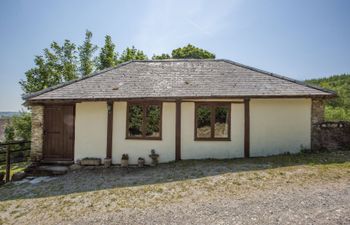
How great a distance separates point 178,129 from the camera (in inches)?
359

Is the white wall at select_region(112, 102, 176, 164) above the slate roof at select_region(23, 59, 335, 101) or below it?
below

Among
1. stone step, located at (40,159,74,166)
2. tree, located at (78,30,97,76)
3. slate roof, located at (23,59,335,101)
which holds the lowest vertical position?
stone step, located at (40,159,74,166)

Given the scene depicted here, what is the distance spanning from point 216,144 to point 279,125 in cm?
297

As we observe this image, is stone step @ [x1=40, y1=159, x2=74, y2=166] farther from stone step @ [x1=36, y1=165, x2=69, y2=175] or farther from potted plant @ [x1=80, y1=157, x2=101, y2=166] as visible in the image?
potted plant @ [x1=80, y1=157, x2=101, y2=166]

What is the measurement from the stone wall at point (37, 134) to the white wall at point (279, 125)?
979 centimetres

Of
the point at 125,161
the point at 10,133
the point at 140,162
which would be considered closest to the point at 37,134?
the point at 125,161

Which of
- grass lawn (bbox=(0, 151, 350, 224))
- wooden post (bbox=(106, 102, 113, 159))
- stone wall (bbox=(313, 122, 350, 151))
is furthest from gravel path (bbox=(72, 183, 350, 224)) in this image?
wooden post (bbox=(106, 102, 113, 159))

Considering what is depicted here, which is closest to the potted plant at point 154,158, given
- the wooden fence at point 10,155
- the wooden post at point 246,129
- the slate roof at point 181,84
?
the slate roof at point 181,84

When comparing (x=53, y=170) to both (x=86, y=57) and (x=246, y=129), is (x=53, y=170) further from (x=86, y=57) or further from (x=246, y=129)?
(x=86, y=57)

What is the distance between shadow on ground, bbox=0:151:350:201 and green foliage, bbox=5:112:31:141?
599 inches

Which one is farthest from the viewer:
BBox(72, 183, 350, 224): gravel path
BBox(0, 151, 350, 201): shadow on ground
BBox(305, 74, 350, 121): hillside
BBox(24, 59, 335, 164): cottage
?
BBox(305, 74, 350, 121): hillside

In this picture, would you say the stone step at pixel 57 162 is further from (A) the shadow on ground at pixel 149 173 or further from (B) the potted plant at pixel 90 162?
(A) the shadow on ground at pixel 149 173

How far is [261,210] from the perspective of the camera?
4129mm

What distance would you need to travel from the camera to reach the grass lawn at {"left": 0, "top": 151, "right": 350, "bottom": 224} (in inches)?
202
